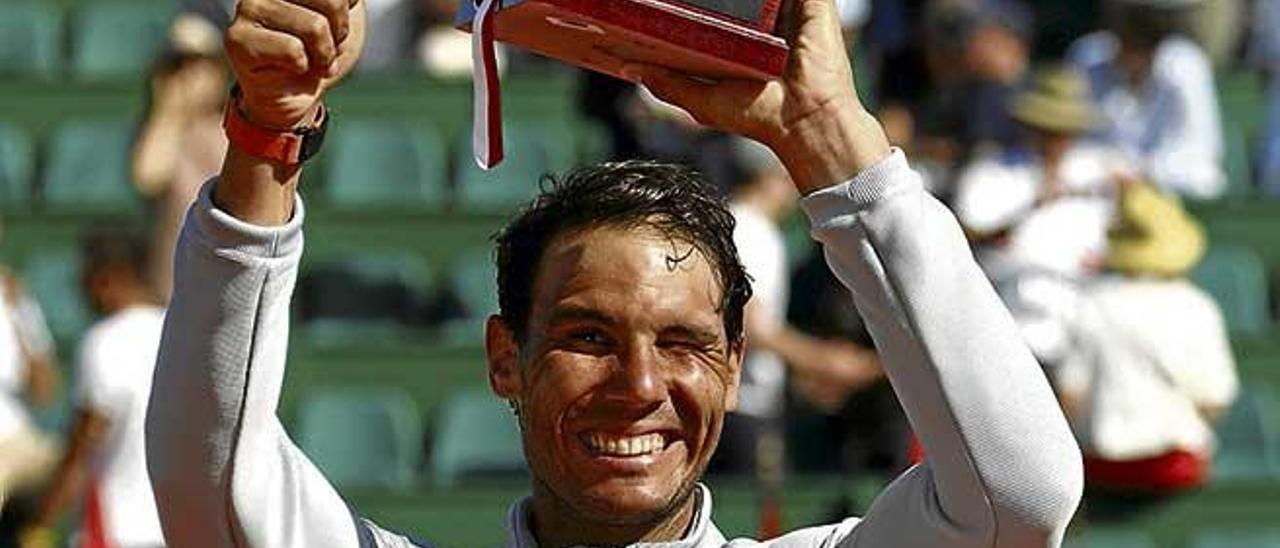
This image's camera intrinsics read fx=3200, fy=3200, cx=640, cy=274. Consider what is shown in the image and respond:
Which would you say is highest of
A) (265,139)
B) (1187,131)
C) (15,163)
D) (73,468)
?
(265,139)

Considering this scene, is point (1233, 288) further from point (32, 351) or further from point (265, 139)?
point (265, 139)

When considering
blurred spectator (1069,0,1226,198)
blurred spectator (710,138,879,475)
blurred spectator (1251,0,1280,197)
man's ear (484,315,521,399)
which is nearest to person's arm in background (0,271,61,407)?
blurred spectator (710,138,879,475)

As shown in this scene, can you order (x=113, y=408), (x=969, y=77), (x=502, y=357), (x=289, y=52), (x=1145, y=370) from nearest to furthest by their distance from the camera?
(x=289, y=52), (x=502, y=357), (x=113, y=408), (x=1145, y=370), (x=969, y=77)

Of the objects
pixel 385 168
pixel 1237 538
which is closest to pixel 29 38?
pixel 385 168

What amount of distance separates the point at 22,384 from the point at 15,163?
2120 mm

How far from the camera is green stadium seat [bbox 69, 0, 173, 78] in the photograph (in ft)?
36.4

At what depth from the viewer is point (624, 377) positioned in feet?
10.1

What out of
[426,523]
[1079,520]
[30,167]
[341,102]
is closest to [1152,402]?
[1079,520]

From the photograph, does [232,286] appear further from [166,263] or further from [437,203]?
[437,203]

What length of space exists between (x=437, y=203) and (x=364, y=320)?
630 millimetres

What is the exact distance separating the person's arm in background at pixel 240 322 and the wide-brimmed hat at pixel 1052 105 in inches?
244

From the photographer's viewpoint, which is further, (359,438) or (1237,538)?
(359,438)

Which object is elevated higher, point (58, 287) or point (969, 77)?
point (969, 77)

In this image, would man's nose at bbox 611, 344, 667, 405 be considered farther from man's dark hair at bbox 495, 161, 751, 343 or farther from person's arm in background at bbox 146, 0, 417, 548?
person's arm in background at bbox 146, 0, 417, 548
